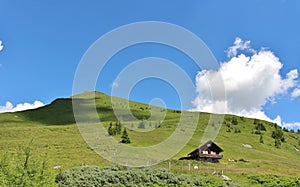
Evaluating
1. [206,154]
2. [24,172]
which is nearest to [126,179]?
[24,172]

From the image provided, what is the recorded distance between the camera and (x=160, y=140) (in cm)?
9156

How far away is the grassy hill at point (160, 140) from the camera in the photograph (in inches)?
2437

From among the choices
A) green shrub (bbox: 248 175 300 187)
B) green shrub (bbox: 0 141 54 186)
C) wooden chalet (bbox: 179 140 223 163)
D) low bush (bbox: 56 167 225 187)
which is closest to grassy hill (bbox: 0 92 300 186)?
green shrub (bbox: 248 175 300 187)

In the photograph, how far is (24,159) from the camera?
25.7 m

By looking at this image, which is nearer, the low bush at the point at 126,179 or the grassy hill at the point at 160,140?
the low bush at the point at 126,179

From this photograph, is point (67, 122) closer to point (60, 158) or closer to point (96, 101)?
point (96, 101)

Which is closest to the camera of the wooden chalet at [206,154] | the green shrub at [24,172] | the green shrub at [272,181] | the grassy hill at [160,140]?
the green shrub at [24,172]

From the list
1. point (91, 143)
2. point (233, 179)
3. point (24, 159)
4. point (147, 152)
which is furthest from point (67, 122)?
point (24, 159)

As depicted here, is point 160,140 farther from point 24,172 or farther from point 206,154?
point 24,172

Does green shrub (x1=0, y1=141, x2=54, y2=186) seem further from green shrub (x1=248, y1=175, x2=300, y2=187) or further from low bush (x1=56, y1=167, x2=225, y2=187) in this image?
green shrub (x1=248, y1=175, x2=300, y2=187)

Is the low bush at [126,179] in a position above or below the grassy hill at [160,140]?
below

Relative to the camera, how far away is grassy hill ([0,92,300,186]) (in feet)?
203

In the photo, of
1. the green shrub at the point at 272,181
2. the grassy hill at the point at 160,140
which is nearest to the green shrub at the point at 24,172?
the grassy hill at the point at 160,140

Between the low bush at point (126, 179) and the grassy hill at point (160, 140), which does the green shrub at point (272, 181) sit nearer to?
the grassy hill at point (160, 140)
